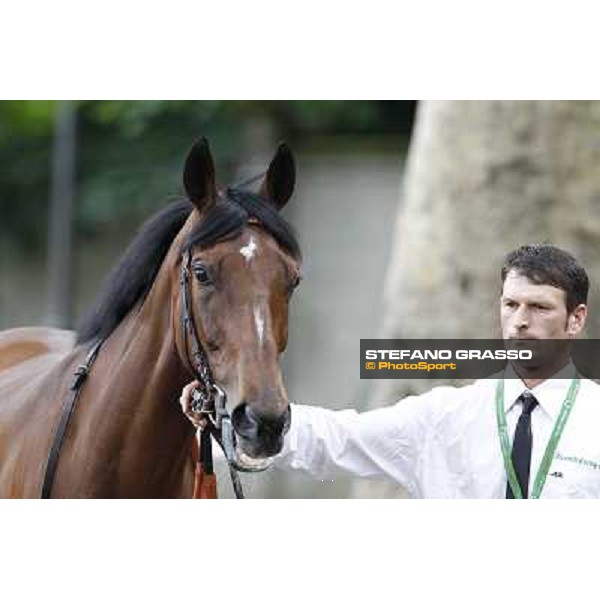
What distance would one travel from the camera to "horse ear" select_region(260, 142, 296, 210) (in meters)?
3.11

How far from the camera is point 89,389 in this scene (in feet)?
10.9

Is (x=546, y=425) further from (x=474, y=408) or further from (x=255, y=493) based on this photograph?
(x=255, y=493)

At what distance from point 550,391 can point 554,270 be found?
1.00ft

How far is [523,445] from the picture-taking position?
319 centimetres

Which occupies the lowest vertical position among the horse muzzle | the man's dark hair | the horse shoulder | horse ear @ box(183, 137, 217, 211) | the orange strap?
the orange strap

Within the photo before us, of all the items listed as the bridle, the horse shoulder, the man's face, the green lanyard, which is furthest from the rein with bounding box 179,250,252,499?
the horse shoulder

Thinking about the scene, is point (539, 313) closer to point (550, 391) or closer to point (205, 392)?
point (550, 391)

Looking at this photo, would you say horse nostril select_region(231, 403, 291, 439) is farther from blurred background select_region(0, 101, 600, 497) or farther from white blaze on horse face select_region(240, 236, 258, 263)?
blurred background select_region(0, 101, 600, 497)

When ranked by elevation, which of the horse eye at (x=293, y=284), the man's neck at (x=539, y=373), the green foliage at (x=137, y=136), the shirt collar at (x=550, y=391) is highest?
the green foliage at (x=137, y=136)

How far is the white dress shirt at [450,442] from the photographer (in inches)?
125

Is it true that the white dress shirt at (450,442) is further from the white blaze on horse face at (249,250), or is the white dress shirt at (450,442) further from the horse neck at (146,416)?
the white blaze on horse face at (249,250)

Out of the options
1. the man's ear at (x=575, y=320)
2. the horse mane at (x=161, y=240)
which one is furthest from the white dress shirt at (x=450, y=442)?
the horse mane at (x=161, y=240)

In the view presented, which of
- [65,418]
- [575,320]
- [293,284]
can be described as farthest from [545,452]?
[65,418]

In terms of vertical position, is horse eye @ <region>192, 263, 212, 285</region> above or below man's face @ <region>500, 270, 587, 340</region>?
above
